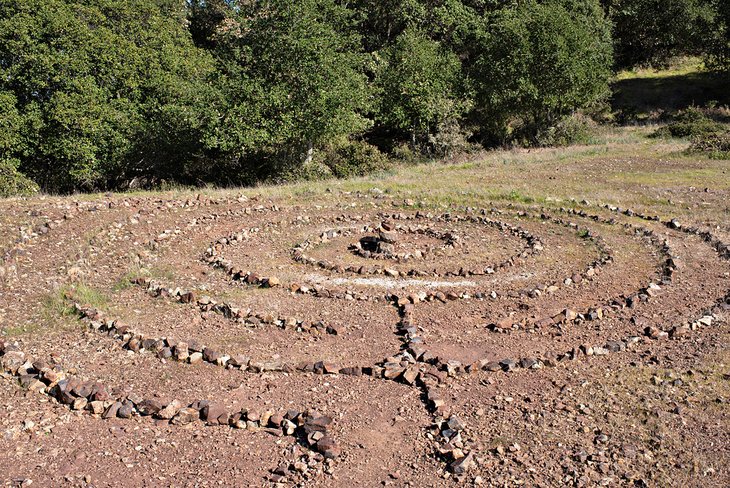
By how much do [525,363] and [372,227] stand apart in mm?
10601

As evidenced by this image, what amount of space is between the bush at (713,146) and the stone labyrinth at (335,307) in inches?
526

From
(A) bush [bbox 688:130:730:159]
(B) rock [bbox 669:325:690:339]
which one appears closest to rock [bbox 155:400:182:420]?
(B) rock [bbox 669:325:690:339]

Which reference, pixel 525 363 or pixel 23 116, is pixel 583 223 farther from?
pixel 23 116

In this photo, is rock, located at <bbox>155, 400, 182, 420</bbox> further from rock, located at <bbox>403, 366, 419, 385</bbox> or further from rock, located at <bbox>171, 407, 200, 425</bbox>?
rock, located at <bbox>403, 366, 419, 385</bbox>

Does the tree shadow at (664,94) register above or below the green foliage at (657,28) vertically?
below

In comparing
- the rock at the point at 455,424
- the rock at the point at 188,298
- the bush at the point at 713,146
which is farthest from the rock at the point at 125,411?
the bush at the point at 713,146

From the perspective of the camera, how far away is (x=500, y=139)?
46844mm

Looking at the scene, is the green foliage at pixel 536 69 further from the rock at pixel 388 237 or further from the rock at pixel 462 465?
the rock at pixel 462 465

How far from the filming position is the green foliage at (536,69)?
4184 cm

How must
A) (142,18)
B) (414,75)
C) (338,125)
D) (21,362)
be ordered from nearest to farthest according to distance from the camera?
(21,362) → (338,125) → (142,18) → (414,75)

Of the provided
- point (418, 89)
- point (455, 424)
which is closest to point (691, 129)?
point (418, 89)

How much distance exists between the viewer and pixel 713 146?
3434 centimetres

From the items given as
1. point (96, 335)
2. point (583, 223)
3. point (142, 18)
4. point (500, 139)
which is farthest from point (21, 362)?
point (500, 139)

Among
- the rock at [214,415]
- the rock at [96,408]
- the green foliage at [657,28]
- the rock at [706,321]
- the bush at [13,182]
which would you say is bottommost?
the rock at [706,321]
